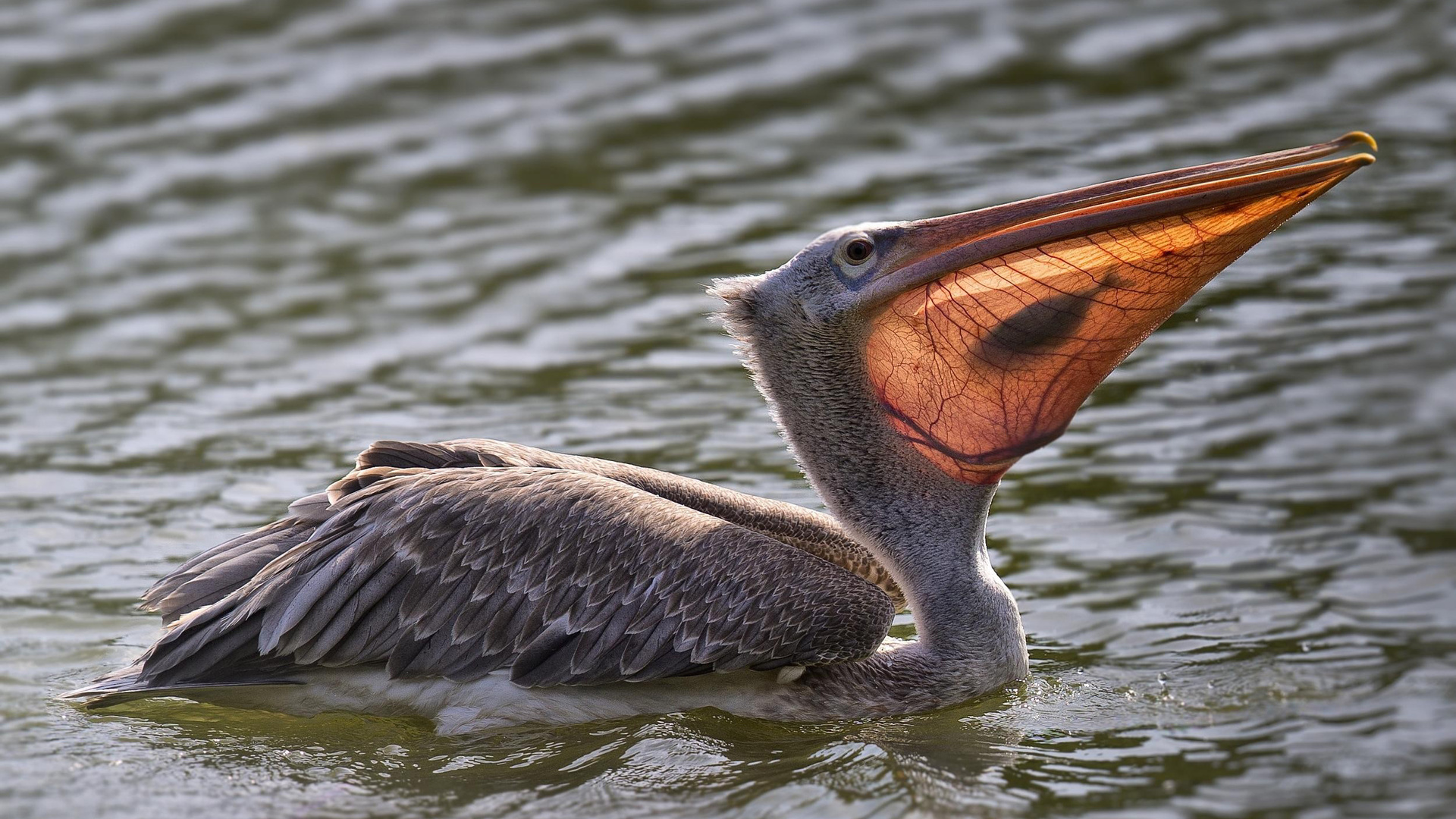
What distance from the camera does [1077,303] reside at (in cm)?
459

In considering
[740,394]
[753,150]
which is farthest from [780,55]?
[740,394]

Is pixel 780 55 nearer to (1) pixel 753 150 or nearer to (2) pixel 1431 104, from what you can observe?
(1) pixel 753 150

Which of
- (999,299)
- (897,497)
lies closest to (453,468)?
(897,497)

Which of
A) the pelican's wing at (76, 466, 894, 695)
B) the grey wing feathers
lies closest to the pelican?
the pelican's wing at (76, 466, 894, 695)

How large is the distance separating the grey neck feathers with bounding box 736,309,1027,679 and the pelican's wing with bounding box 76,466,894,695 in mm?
181

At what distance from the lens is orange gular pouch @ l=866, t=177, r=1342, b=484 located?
A: 4.45m

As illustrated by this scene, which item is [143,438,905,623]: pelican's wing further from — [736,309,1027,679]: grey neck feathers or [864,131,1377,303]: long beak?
[864,131,1377,303]: long beak

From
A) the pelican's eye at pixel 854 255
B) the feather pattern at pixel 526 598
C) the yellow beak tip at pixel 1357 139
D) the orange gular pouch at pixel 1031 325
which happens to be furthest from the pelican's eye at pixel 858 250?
the yellow beak tip at pixel 1357 139

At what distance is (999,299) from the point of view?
4633 millimetres

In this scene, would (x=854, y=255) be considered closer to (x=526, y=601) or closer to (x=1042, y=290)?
(x=1042, y=290)

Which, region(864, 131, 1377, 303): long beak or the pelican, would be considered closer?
region(864, 131, 1377, 303): long beak

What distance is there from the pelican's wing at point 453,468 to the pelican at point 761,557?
0.07ft

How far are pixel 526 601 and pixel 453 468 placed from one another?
49 cm

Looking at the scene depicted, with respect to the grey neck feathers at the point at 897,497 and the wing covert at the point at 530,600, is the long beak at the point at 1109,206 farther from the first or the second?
the wing covert at the point at 530,600
